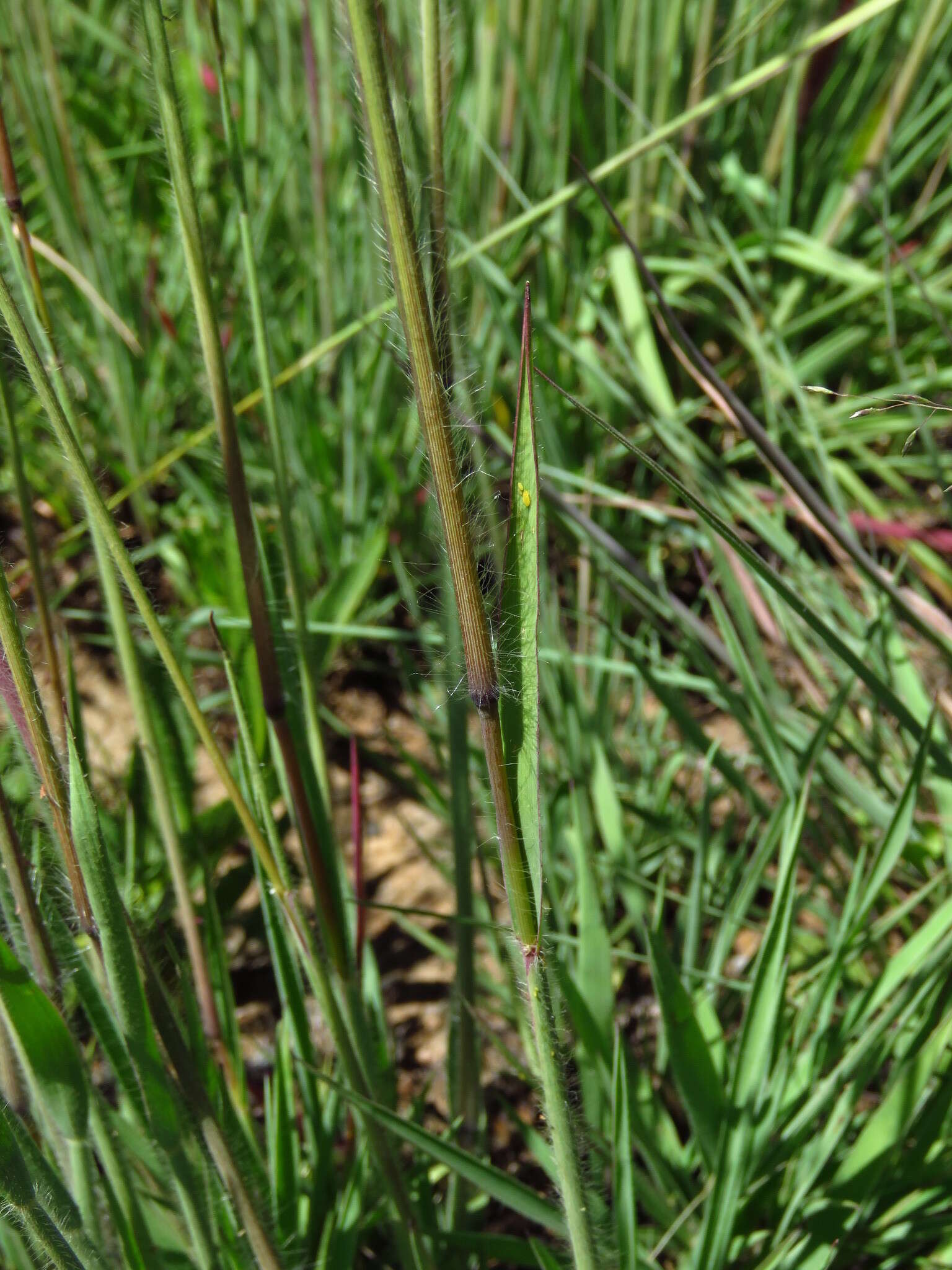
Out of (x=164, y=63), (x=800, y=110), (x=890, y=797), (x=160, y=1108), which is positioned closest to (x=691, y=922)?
(x=890, y=797)

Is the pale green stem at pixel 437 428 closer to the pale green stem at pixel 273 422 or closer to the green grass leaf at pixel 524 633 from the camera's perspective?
the green grass leaf at pixel 524 633

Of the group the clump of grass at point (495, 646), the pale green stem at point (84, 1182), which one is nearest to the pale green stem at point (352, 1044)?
the clump of grass at point (495, 646)

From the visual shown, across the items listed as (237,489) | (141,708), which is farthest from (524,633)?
(141,708)

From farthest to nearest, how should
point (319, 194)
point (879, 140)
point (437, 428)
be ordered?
point (879, 140)
point (319, 194)
point (437, 428)

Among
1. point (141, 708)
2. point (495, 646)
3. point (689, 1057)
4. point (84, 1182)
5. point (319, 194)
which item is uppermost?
point (319, 194)

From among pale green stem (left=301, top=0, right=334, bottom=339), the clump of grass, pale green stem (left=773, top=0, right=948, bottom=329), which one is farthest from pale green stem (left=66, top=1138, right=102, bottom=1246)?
pale green stem (left=773, top=0, right=948, bottom=329)

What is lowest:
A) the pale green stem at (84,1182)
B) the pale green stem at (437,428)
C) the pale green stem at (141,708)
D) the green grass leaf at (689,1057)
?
the green grass leaf at (689,1057)

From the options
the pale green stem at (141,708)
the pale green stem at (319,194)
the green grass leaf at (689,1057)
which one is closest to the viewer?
→ the pale green stem at (141,708)

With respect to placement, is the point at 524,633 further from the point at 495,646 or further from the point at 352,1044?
the point at 352,1044

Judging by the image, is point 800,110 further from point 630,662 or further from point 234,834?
point 234,834
